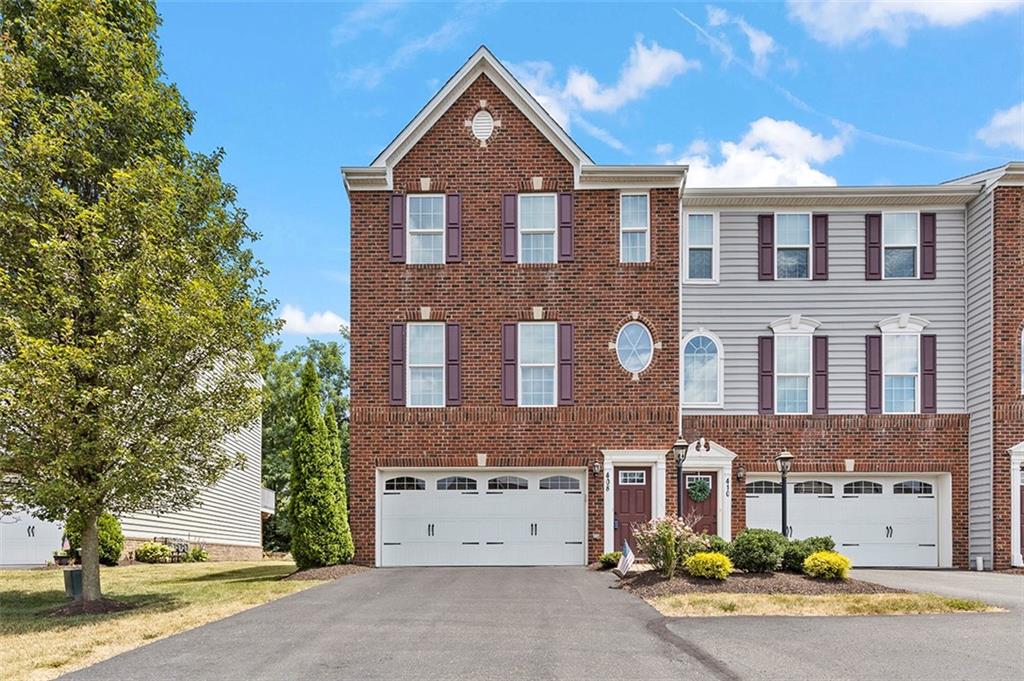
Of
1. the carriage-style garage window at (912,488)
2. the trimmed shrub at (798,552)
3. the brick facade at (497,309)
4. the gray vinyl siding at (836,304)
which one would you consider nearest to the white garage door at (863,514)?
the carriage-style garage window at (912,488)

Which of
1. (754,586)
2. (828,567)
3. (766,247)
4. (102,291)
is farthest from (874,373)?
(102,291)

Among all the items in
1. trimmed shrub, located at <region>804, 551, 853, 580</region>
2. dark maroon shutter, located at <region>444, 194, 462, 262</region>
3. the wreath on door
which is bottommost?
trimmed shrub, located at <region>804, 551, 853, 580</region>

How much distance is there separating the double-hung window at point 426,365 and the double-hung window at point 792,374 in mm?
8259

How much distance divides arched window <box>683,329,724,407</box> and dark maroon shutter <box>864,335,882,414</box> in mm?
3569

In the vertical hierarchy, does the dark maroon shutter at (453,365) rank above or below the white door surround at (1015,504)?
above

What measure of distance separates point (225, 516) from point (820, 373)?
1931cm

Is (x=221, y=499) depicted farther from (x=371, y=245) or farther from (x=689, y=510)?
(x=689, y=510)

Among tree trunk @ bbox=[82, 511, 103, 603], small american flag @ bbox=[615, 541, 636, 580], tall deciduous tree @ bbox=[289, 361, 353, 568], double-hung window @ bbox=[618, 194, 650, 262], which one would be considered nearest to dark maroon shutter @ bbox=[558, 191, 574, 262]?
double-hung window @ bbox=[618, 194, 650, 262]

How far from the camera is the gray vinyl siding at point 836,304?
71.8 feet

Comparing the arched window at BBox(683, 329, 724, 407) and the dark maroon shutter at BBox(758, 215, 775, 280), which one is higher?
the dark maroon shutter at BBox(758, 215, 775, 280)

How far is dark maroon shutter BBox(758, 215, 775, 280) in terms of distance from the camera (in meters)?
22.2

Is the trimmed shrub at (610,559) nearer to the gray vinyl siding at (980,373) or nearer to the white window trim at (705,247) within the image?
the white window trim at (705,247)

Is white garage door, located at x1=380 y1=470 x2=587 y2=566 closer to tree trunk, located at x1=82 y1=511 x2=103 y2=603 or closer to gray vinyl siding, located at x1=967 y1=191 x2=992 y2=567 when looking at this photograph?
tree trunk, located at x1=82 y1=511 x2=103 y2=603

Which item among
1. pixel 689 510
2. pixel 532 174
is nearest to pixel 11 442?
pixel 532 174
